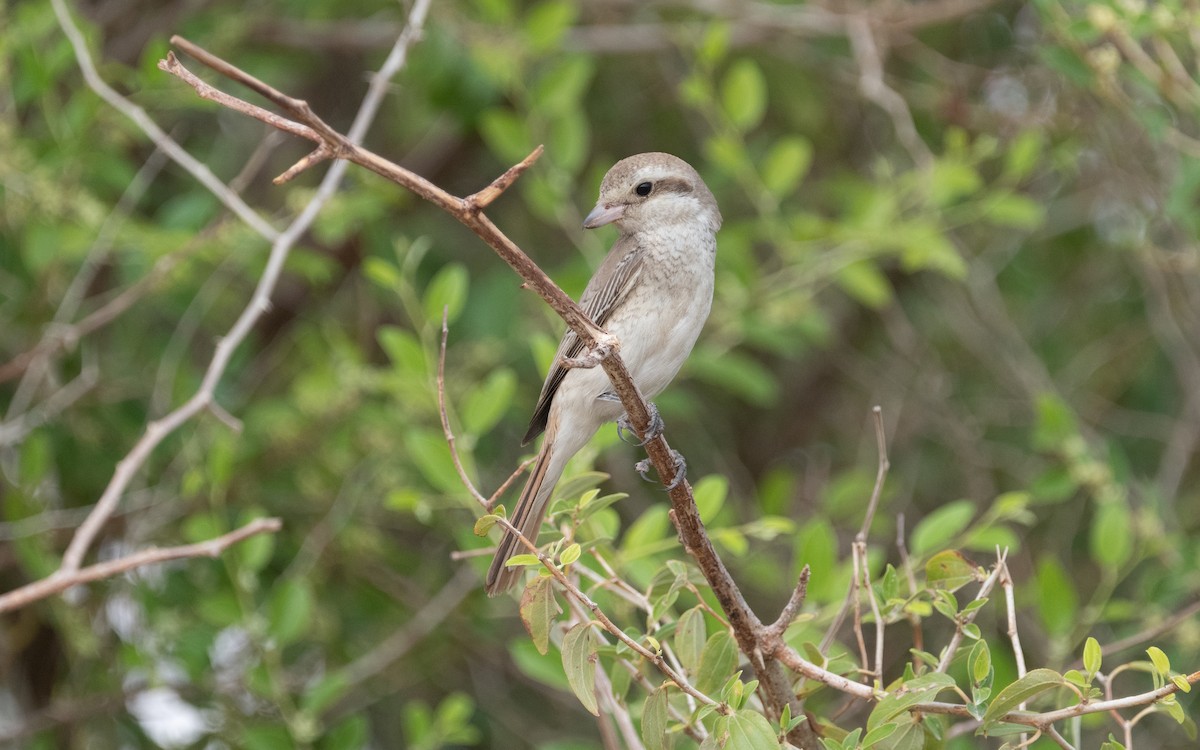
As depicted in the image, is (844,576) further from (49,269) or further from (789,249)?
(49,269)

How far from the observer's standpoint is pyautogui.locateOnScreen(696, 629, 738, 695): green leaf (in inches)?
101

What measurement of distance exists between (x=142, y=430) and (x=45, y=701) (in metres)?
1.33

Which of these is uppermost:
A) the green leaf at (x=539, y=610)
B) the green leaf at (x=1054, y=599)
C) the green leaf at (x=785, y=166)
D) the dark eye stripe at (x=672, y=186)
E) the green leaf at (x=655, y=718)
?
the dark eye stripe at (x=672, y=186)

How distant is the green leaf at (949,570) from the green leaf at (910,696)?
0.37 meters

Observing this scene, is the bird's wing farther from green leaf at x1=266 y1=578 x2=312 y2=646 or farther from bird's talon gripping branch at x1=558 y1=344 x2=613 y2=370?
bird's talon gripping branch at x1=558 y1=344 x2=613 y2=370

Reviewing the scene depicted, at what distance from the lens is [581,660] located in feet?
8.05

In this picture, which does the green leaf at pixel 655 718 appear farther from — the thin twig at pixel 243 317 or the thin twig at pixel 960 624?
the thin twig at pixel 243 317

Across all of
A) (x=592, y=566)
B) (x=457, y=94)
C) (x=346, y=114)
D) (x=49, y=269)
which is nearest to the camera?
(x=592, y=566)

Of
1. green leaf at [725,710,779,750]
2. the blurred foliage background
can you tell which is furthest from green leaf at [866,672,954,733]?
the blurred foliage background

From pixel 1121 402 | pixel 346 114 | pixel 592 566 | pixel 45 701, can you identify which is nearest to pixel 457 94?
pixel 346 114

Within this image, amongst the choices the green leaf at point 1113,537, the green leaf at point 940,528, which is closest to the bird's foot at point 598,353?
the green leaf at point 940,528

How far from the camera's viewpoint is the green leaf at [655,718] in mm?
2414

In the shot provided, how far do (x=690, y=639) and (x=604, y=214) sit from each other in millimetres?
1497

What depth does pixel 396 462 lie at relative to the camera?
15.7ft
